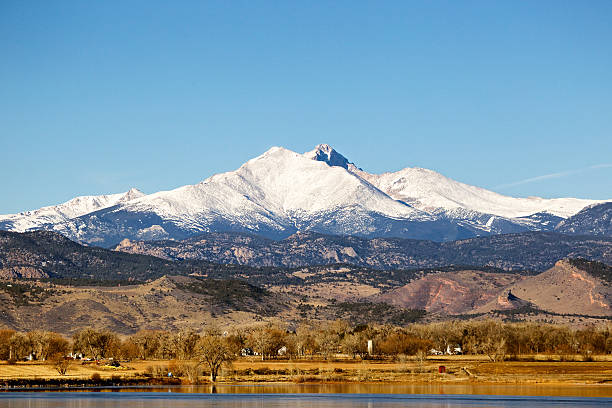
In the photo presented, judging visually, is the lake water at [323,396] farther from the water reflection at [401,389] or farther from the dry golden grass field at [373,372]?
the dry golden grass field at [373,372]

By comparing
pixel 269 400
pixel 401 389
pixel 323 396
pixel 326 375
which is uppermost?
pixel 326 375

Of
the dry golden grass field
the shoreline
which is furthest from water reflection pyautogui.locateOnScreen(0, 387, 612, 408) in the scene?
the dry golden grass field

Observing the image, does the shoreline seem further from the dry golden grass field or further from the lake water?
the lake water

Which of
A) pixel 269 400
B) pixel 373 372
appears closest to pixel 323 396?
pixel 269 400

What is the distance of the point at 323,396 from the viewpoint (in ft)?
446

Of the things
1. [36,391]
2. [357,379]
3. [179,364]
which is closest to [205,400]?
[36,391]

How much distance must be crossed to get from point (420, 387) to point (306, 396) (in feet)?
79.8

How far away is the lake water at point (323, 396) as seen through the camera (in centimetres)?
12150

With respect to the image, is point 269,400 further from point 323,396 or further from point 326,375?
point 326,375

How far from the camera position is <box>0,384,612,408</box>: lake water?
399ft

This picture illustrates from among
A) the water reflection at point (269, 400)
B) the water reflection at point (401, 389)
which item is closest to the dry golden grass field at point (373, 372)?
the water reflection at point (401, 389)

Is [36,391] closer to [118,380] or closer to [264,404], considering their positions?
[118,380]

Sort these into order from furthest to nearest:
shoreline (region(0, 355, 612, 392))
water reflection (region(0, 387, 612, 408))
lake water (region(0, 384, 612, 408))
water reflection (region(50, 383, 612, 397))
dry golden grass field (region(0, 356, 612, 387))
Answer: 1. dry golden grass field (region(0, 356, 612, 387))
2. shoreline (region(0, 355, 612, 392))
3. water reflection (region(50, 383, 612, 397))
4. lake water (region(0, 384, 612, 408))
5. water reflection (region(0, 387, 612, 408))

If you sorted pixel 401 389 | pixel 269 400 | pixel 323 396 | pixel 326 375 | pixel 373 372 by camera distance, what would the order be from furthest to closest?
pixel 373 372, pixel 326 375, pixel 401 389, pixel 323 396, pixel 269 400
